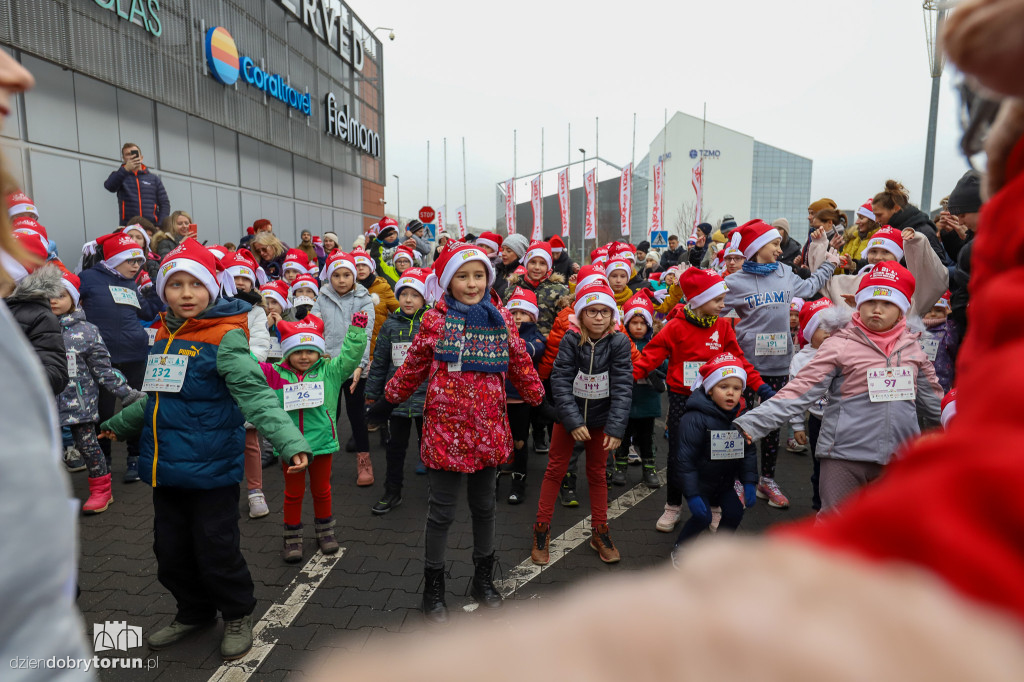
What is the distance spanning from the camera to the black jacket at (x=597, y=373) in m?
4.23

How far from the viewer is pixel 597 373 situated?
436 centimetres

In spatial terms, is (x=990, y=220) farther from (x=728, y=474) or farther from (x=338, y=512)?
(x=338, y=512)

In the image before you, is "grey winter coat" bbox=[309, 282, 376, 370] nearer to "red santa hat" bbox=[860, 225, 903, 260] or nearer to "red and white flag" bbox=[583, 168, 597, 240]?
"red santa hat" bbox=[860, 225, 903, 260]

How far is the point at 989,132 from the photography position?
0.65m

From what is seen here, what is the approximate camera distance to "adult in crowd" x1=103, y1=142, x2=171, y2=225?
31.7ft

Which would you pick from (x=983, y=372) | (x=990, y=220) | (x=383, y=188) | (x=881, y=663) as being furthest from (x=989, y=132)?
(x=383, y=188)

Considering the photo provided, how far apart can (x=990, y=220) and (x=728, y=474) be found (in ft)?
12.2

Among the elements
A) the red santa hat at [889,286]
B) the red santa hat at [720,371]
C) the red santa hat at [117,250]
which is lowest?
the red santa hat at [720,371]

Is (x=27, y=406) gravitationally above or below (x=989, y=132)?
below

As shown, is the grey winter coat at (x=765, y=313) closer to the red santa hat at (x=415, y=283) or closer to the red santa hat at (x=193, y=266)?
the red santa hat at (x=415, y=283)

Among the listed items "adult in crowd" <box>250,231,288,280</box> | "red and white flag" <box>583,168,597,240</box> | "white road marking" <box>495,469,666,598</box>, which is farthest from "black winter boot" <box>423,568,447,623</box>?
"red and white flag" <box>583,168,597,240</box>

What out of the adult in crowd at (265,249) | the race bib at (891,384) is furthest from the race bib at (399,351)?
the adult in crowd at (265,249)

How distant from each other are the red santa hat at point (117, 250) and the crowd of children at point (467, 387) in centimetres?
2

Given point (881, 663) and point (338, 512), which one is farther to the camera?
point (338, 512)
